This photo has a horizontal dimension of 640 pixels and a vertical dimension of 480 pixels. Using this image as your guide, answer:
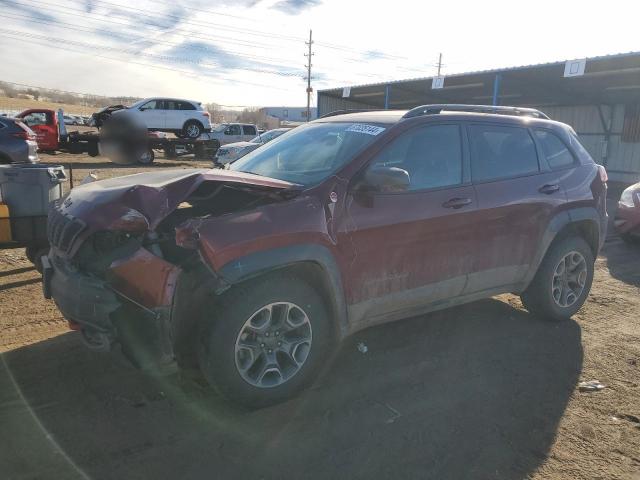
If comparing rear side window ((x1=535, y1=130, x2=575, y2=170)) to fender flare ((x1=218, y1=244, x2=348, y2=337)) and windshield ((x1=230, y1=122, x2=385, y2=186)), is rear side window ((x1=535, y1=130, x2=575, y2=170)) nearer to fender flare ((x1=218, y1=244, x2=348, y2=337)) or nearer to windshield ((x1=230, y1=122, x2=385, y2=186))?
windshield ((x1=230, y1=122, x2=385, y2=186))

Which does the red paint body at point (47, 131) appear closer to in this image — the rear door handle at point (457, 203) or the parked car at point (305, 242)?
the parked car at point (305, 242)

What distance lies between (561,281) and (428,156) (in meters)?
1.98

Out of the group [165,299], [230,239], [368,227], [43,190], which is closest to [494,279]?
[368,227]

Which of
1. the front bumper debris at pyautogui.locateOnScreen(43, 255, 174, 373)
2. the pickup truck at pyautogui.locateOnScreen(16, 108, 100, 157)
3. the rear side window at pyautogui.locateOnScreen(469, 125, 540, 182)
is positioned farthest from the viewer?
the pickup truck at pyautogui.locateOnScreen(16, 108, 100, 157)

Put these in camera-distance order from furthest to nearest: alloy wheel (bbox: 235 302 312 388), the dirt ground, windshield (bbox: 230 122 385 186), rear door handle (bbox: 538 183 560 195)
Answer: rear door handle (bbox: 538 183 560 195) → windshield (bbox: 230 122 385 186) → alloy wheel (bbox: 235 302 312 388) → the dirt ground

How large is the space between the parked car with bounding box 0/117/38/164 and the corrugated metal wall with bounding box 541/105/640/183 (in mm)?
22084

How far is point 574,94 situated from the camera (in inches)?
861

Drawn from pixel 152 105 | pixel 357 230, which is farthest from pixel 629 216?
pixel 152 105

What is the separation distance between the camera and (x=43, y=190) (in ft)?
16.6

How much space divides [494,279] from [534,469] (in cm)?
177

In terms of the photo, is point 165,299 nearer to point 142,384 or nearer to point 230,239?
point 230,239

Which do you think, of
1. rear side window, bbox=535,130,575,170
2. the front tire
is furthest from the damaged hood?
rear side window, bbox=535,130,575,170

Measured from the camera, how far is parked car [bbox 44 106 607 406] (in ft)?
9.46

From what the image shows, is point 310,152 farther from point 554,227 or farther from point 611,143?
point 611,143
